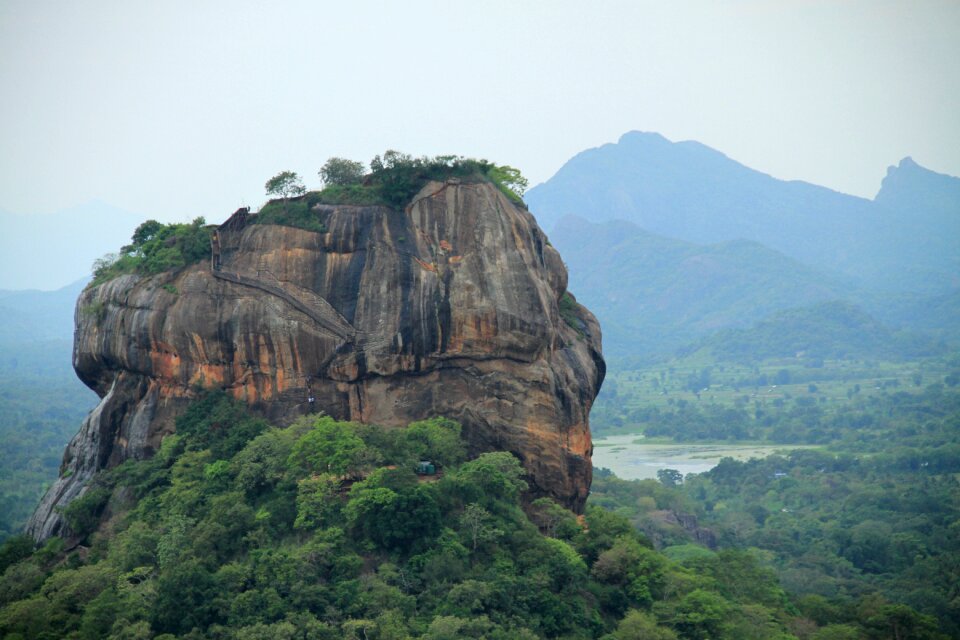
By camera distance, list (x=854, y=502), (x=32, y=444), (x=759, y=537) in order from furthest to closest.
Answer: (x=32, y=444), (x=854, y=502), (x=759, y=537)

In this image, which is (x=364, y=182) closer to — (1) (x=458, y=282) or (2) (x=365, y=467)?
(1) (x=458, y=282)

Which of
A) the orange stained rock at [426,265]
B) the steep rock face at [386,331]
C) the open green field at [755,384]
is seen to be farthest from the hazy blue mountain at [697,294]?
the orange stained rock at [426,265]

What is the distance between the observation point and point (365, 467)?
24.6m

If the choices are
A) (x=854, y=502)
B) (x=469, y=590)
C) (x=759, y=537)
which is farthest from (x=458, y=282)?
(x=854, y=502)

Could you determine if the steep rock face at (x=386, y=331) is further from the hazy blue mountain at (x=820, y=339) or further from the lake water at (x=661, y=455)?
the hazy blue mountain at (x=820, y=339)

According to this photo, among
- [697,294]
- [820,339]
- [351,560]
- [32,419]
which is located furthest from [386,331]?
[697,294]

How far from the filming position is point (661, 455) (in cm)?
8112

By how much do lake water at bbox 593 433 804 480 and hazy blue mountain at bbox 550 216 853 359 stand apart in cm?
7815

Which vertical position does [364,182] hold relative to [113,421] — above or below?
above

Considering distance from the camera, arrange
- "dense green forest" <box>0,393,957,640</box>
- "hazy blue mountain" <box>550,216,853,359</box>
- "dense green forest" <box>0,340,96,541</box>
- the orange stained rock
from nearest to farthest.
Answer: "dense green forest" <box>0,393,957,640</box>, the orange stained rock, "dense green forest" <box>0,340,96,541</box>, "hazy blue mountain" <box>550,216,853,359</box>

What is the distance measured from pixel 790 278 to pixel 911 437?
4424 inches

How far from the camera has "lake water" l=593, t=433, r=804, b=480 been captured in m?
73.8

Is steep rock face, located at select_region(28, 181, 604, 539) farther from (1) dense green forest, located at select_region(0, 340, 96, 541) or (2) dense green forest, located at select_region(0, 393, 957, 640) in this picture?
(1) dense green forest, located at select_region(0, 340, 96, 541)

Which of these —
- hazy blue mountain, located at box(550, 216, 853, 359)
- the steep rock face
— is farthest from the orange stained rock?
hazy blue mountain, located at box(550, 216, 853, 359)
